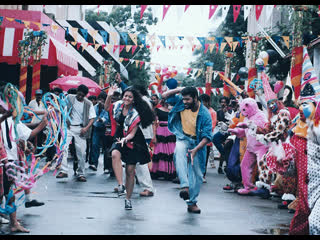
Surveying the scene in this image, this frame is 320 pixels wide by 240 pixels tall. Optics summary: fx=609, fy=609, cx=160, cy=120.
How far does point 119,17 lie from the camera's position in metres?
49.6

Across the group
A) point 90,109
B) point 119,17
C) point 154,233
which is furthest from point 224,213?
point 119,17

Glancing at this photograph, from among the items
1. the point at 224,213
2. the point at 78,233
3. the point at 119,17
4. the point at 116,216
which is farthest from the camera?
the point at 119,17

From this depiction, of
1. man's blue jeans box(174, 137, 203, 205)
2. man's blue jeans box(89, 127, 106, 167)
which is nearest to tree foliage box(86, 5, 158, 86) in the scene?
man's blue jeans box(89, 127, 106, 167)

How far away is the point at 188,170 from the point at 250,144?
2.67 m

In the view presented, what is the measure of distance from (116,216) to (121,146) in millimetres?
1285

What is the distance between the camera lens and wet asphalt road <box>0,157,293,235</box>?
23.3ft

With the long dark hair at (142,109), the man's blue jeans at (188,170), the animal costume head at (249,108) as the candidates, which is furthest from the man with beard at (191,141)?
the animal costume head at (249,108)

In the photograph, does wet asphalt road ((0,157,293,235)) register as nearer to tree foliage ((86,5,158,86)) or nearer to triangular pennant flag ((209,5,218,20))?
triangular pennant flag ((209,5,218,20))

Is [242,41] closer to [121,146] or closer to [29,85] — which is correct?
[29,85]

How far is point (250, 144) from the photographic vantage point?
1124 cm

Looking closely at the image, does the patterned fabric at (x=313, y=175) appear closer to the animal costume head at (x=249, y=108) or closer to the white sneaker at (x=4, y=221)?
the white sneaker at (x=4, y=221)

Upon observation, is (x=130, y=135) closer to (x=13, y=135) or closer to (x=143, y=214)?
(x=143, y=214)

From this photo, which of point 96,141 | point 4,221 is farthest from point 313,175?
point 96,141

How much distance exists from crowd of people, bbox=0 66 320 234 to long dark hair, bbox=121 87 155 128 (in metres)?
0.01
